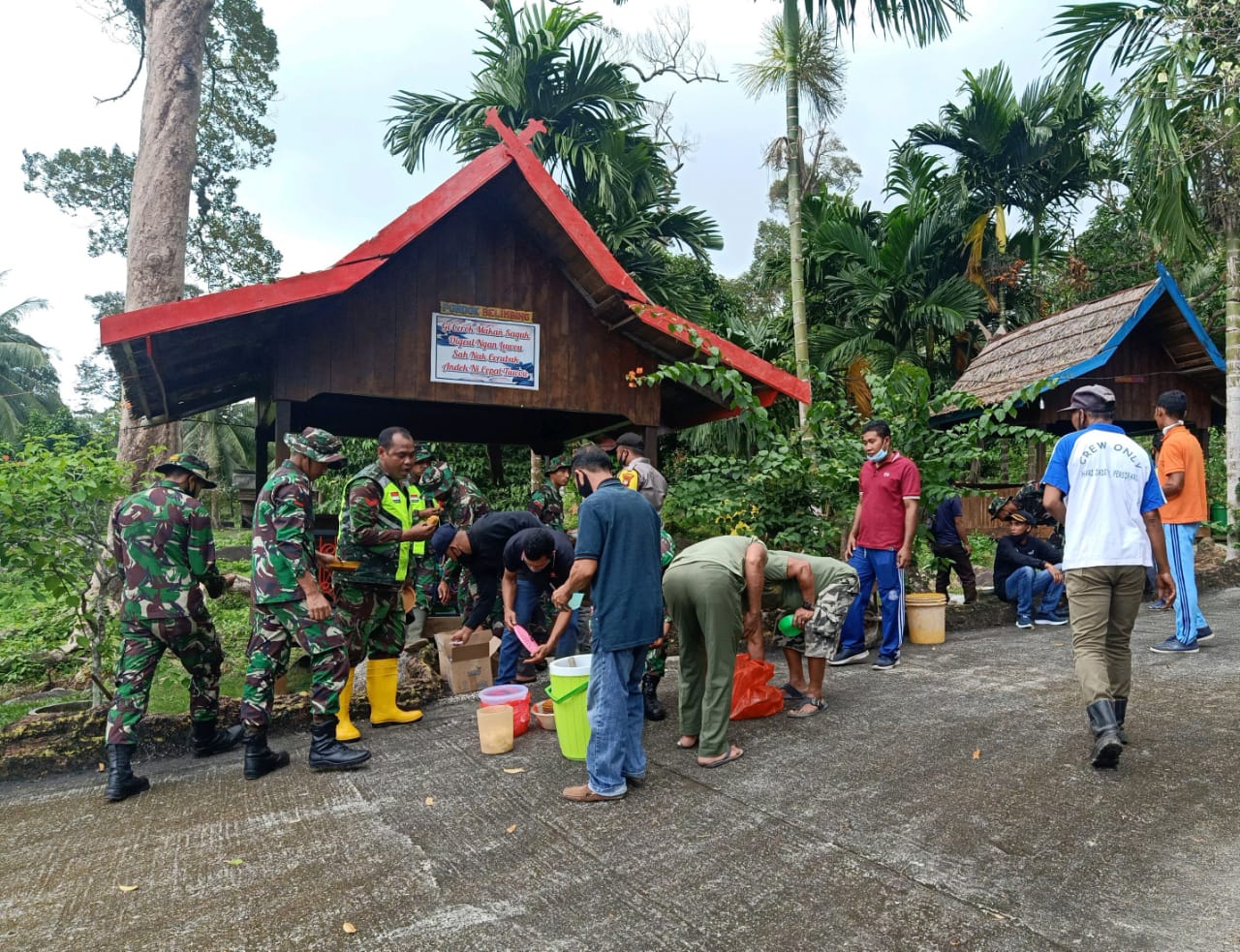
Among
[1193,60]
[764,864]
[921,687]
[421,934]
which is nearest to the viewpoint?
[421,934]

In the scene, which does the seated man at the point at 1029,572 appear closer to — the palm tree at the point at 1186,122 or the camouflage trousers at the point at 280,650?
the palm tree at the point at 1186,122

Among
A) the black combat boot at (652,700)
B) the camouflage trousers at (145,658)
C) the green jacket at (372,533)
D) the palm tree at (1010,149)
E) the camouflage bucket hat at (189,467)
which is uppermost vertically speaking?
the palm tree at (1010,149)

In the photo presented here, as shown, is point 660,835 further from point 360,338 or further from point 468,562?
point 360,338

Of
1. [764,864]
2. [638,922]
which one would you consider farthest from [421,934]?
[764,864]

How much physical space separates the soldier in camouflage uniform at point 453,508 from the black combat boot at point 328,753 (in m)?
2.32

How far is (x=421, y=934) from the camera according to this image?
2594 mm

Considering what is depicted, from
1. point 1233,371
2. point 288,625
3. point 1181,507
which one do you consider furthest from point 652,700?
point 1233,371

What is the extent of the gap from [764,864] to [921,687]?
2.82 metres

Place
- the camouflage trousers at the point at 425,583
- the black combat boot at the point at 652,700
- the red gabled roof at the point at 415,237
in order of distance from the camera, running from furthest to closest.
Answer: the camouflage trousers at the point at 425,583
the red gabled roof at the point at 415,237
the black combat boot at the point at 652,700

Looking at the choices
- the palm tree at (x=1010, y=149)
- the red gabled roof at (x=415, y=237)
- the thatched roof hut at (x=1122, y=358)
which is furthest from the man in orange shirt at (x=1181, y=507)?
the palm tree at (x=1010, y=149)

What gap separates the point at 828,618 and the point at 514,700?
6.51 ft

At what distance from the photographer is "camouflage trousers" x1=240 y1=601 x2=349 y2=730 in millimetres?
4246

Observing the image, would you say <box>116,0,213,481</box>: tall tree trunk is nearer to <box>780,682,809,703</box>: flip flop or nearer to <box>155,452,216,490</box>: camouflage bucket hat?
<box>155,452,216,490</box>: camouflage bucket hat

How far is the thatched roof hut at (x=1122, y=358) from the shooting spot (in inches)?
375
